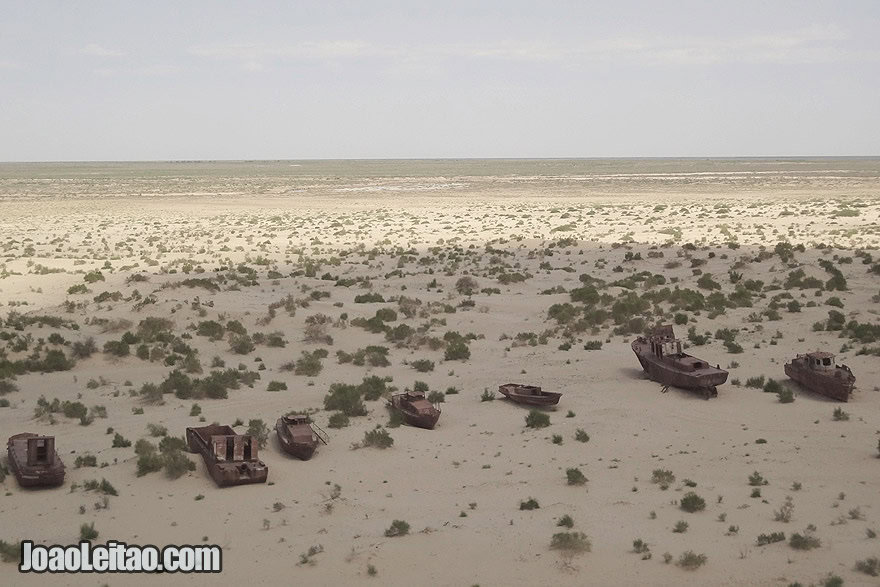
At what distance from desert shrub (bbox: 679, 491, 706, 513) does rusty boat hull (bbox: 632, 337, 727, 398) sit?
5909 mm

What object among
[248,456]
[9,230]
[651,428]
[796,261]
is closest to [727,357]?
[651,428]

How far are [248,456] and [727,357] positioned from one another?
13515 mm

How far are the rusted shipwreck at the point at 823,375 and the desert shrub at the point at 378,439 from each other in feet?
30.5

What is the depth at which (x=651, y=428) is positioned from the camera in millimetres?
17766

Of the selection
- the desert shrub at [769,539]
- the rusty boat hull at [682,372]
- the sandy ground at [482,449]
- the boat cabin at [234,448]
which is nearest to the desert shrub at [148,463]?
the sandy ground at [482,449]

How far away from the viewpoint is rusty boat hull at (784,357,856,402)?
18453mm

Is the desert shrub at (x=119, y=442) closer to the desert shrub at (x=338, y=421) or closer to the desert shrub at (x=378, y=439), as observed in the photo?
the desert shrub at (x=338, y=421)

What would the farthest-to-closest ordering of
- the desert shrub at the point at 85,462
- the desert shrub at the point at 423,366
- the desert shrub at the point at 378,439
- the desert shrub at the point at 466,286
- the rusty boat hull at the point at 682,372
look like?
1. the desert shrub at the point at 466,286
2. the desert shrub at the point at 423,366
3. the rusty boat hull at the point at 682,372
4. the desert shrub at the point at 378,439
5. the desert shrub at the point at 85,462

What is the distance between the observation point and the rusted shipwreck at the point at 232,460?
14734 millimetres

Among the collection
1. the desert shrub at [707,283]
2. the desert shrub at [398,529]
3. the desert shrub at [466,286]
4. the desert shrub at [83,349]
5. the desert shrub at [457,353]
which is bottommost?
the desert shrub at [398,529]

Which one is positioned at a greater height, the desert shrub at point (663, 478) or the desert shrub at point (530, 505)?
the desert shrub at point (663, 478)

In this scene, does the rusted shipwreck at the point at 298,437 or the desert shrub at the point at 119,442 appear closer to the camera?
the rusted shipwreck at the point at 298,437

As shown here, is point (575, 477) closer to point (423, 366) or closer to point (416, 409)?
point (416, 409)

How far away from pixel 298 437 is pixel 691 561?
7513mm
